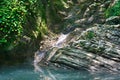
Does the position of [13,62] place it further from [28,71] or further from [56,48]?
[56,48]

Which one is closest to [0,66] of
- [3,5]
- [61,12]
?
[3,5]

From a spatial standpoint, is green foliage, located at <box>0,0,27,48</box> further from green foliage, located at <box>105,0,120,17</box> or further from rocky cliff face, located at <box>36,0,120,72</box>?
green foliage, located at <box>105,0,120,17</box>

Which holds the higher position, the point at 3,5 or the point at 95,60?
the point at 3,5

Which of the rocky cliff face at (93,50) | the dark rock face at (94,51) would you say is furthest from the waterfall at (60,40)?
the dark rock face at (94,51)

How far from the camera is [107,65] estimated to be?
13820 mm

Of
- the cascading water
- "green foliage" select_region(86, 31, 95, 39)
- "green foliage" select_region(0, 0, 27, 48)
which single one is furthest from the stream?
"green foliage" select_region(86, 31, 95, 39)

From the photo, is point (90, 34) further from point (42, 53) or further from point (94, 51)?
point (42, 53)

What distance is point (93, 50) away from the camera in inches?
578

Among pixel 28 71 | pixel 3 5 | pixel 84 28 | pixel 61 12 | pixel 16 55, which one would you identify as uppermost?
pixel 61 12

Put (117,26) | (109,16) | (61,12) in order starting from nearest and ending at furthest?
(117,26)
(109,16)
(61,12)

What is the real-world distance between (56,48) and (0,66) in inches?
120

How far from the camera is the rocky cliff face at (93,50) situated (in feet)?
46.0

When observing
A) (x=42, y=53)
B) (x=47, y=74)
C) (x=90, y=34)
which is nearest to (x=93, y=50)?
(x=90, y=34)

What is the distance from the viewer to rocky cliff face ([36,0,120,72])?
14.0m
